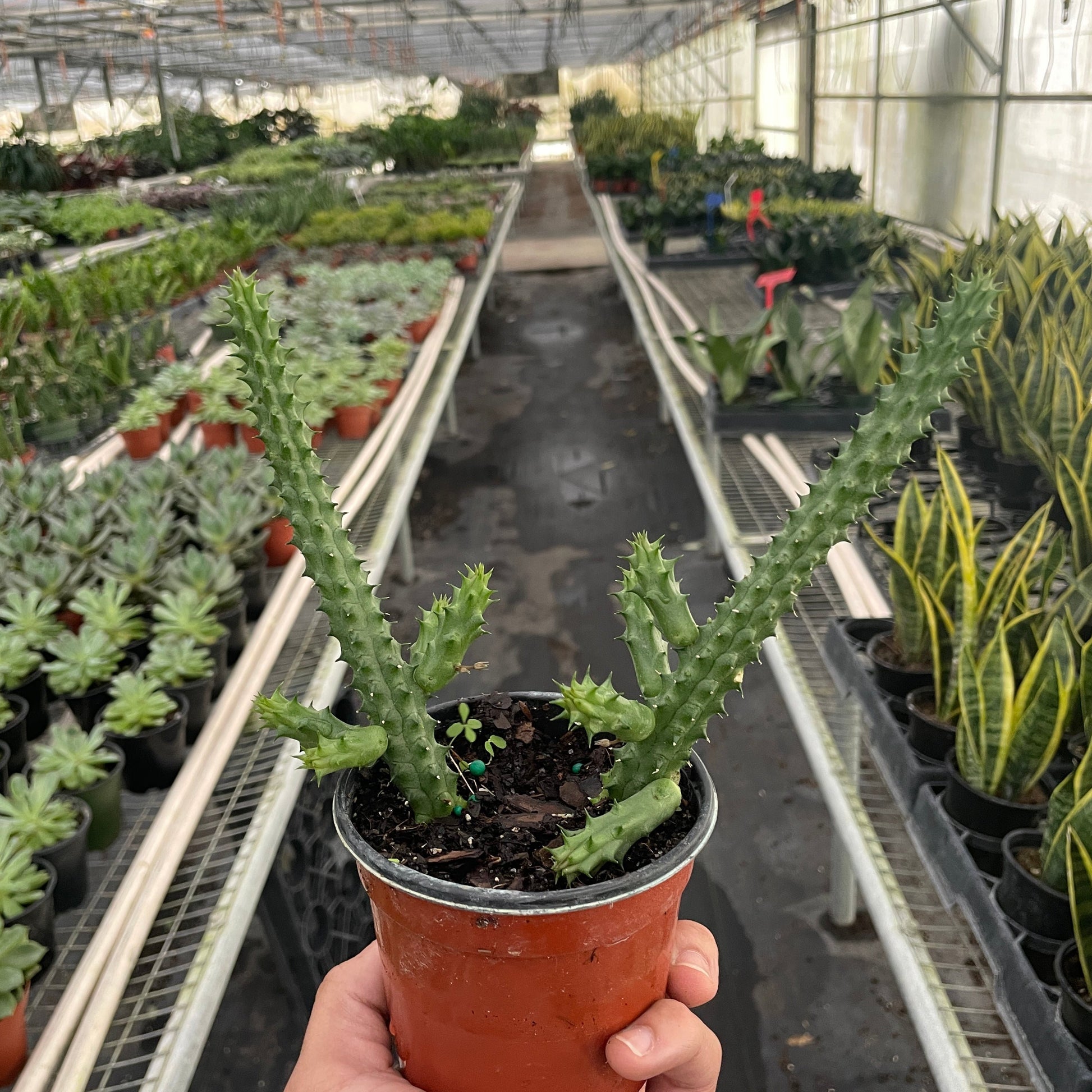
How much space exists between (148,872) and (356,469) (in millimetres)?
1468

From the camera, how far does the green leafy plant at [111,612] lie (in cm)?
175

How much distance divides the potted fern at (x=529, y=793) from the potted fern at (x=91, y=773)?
86 cm

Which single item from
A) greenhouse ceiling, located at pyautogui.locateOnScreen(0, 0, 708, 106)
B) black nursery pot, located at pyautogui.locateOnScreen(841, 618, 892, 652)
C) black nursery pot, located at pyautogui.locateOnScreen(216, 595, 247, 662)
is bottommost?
black nursery pot, located at pyautogui.locateOnScreen(216, 595, 247, 662)

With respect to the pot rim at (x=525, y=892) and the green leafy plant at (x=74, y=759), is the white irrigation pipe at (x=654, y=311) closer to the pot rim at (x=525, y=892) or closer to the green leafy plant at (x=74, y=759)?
the green leafy plant at (x=74, y=759)

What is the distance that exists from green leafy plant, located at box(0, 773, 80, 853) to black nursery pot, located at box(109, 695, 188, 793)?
0.20m

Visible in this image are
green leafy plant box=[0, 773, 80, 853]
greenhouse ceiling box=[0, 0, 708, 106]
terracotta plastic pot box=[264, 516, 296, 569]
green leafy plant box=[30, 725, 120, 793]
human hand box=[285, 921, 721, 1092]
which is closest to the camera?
human hand box=[285, 921, 721, 1092]

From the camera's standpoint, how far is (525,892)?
2.11 ft

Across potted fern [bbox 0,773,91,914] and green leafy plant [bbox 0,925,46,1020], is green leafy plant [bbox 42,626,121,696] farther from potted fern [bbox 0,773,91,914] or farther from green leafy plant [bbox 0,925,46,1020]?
green leafy plant [bbox 0,925,46,1020]

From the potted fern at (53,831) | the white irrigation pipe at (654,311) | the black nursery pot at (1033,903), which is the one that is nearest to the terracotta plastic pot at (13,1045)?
the potted fern at (53,831)

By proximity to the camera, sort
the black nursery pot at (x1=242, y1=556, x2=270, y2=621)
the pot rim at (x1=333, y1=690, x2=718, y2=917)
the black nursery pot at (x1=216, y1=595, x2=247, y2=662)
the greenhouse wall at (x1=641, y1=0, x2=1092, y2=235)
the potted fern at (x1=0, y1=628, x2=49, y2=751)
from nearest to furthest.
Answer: the pot rim at (x1=333, y1=690, x2=718, y2=917) < the potted fern at (x1=0, y1=628, x2=49, y2=751) < the black nursery pot at (x1=216, y1=595, x2=247, y2=662) < the black nursery pot at (x1=242, y1=556, x2=270, y2=621) < the greenhouse wall at (x1=641, y1=0, x2=1092, y2=235)

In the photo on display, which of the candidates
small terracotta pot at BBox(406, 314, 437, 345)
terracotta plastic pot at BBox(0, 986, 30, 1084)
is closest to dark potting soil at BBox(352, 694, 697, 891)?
terracotta plastic pot at BBox(0, 986, 30, 1084)

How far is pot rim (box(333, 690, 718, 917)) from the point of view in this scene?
24.9 inches

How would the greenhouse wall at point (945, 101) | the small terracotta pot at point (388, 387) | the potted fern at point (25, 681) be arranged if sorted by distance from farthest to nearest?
the greenhouse wall at point (945, 101) < the small terracotta pot at point (388, 387) < the potted fern at point (25, 681)

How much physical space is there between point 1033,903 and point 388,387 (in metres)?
2.88
